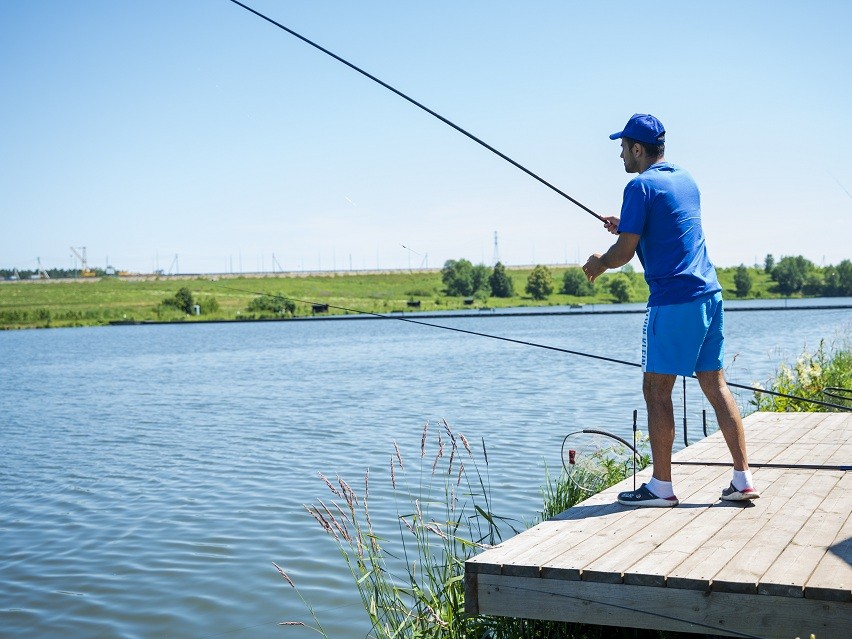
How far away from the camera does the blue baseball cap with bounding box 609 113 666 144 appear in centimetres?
502

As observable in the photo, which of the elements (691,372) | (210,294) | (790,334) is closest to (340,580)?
(691,372)

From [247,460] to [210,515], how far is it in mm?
3409

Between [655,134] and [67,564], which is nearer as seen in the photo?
[655,134]

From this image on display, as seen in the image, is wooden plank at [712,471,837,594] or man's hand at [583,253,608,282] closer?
wooden plank at [712,471,837,594]

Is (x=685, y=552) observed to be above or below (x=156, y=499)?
above

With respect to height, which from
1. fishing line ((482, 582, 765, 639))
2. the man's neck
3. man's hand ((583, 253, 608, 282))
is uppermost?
the man's neck

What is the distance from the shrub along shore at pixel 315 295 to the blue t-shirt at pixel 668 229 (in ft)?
240

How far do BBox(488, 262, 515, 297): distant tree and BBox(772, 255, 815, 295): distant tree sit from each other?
40074 millimetres

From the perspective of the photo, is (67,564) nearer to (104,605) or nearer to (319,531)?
(104,605)

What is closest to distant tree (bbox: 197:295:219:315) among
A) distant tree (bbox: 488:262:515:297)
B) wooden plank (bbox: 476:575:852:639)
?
distant tree (bbox: 488:262:515:297)

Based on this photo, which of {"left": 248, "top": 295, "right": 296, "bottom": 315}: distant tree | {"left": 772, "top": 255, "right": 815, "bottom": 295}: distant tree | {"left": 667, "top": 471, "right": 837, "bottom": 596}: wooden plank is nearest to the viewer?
{"left": 667, "top": 471, "right": 837, "bottom": 596}: wooden plank

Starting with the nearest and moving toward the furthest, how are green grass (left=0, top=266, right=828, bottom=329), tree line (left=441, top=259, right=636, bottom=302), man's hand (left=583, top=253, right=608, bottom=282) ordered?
man's hand (left=583, top=253, right=608, bottom=282)
green grass (left=0, top=266, right=828, bottom=329)
tree line (left=441, top=259, right=636, bottom=302)

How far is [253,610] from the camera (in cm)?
700

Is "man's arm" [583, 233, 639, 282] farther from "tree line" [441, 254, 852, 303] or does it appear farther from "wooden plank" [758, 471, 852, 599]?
"tree line" [441, 254, 852, 303]
